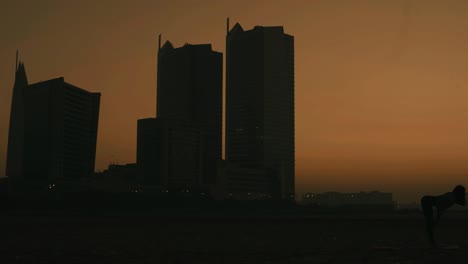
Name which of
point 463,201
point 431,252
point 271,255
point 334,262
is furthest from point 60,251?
point 463,201

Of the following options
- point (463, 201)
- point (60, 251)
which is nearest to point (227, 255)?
point (60, 251)

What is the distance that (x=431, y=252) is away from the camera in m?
36.8

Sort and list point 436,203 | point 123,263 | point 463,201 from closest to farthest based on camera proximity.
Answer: point 463,201, point 436,203, point 123,263

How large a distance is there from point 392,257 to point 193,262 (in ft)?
37.2

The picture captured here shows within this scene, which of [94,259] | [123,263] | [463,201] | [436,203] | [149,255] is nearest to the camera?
[463,201]

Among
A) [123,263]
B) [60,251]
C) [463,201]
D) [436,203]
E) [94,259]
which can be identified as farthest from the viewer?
[60,251]

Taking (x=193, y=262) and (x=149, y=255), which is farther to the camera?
(x=149, y=255)

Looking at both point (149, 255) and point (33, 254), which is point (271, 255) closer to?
point (149, 255)

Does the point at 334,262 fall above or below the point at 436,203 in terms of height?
below

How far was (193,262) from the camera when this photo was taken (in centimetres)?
3356

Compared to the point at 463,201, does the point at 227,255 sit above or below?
below

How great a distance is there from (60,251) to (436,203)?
83.5 ft

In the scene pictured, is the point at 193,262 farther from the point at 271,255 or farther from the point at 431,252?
the point at 431,252

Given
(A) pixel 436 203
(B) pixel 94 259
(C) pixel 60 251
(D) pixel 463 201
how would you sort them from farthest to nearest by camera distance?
(C) pixel 60 251 < (B) pixel 94 259 < (A) pixel 436 203 < (D) pixel 463 201
